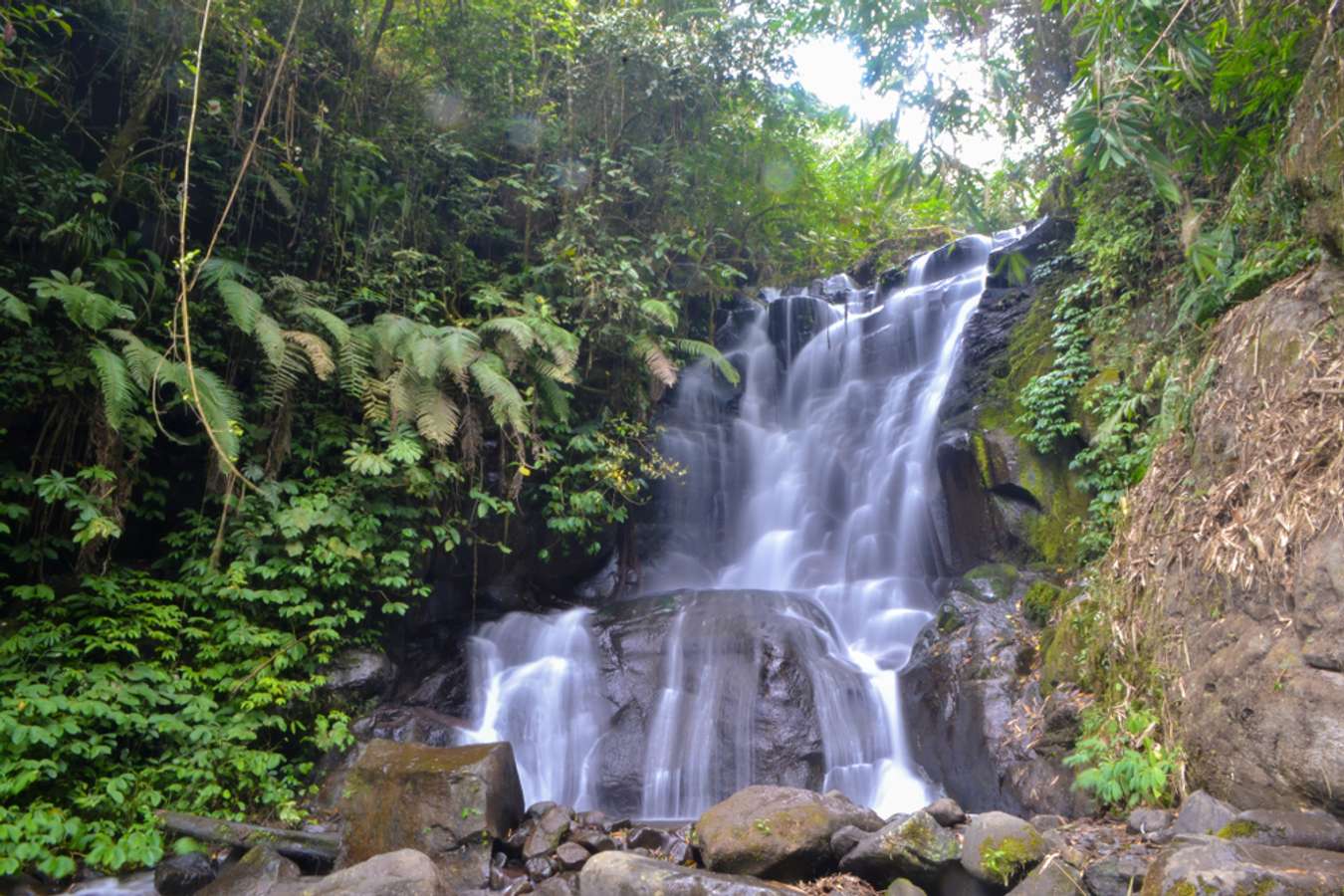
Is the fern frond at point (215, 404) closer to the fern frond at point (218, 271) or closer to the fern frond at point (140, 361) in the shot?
the fern frond at point (140, 361)

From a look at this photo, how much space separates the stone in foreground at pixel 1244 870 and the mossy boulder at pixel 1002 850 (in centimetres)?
78

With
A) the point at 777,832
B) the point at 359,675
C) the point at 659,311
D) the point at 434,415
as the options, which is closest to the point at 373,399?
the point at 434,415

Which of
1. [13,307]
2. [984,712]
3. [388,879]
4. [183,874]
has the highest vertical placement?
[13,307]

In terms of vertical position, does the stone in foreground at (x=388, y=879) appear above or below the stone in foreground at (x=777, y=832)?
below

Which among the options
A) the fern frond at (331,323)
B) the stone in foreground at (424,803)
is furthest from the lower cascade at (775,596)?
the fern frond at (331,323)

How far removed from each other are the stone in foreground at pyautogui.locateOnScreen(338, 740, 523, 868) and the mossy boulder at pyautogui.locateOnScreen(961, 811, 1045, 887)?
10.1 ft

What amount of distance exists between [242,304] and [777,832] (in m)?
5.91

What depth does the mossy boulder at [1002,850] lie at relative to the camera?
14.3 feet

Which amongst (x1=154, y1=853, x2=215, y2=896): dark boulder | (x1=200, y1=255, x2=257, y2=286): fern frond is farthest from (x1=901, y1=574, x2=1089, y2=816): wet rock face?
(x1=200, y1=255, x2=257, y2=286): fern frond

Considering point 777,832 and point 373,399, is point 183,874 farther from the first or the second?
point 373,399

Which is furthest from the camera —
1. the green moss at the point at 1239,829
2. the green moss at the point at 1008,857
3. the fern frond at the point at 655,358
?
the fern frond at the point at 655,358

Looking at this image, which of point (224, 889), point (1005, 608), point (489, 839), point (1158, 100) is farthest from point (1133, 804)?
point (224, 889)

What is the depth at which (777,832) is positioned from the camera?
5016mm

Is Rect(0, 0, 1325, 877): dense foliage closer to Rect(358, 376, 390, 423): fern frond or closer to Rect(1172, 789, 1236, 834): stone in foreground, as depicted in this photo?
Rect(358, 376, 390, 423): fern frond
